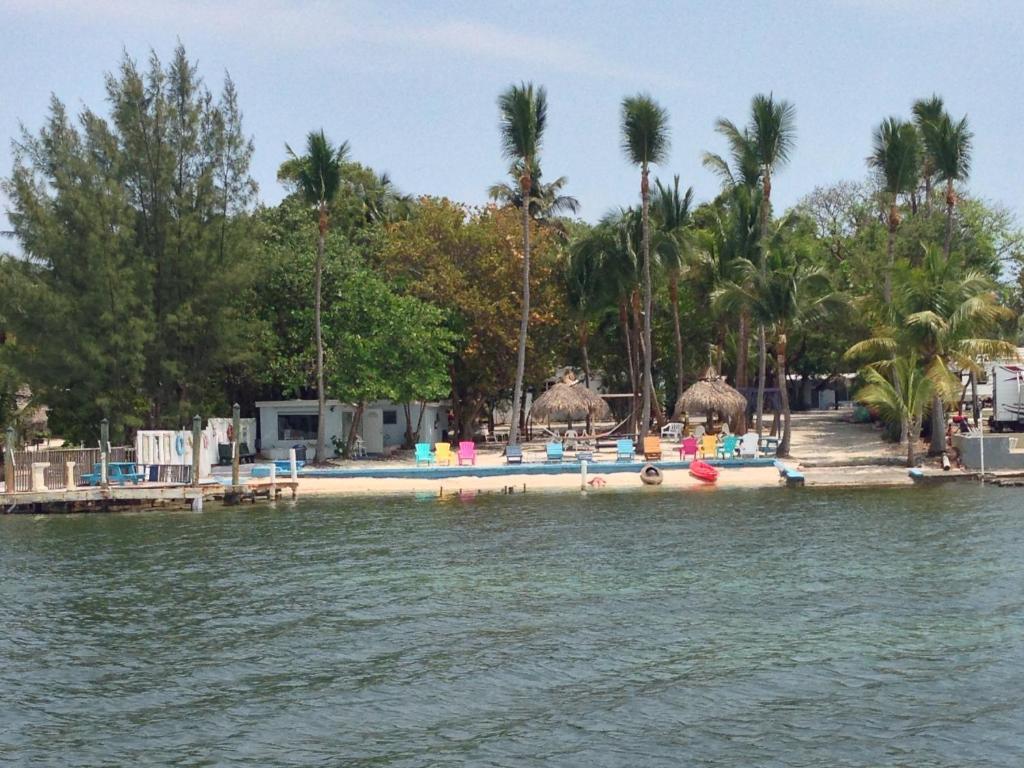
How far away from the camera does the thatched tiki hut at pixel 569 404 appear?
4931cm

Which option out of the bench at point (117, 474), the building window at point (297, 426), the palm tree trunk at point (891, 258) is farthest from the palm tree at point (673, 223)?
the bench at point (117, 474)

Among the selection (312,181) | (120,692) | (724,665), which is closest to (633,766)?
(724,665)

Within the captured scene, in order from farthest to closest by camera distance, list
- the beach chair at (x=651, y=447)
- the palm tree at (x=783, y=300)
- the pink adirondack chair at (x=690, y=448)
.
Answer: the beach chair at (x=651, y=447), the palm tree at (x=783, y=300), the pink adirondack chair at (x=690, y=448)

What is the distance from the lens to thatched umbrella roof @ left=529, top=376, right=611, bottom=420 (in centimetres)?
4931

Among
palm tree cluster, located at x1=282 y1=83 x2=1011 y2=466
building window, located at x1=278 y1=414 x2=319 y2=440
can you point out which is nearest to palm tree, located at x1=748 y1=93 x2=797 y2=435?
palm tree cluster, located at x1=282 y1=83 x2=1011 y2=466

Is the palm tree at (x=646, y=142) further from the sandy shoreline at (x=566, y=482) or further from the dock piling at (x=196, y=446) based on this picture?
the dock piling at (x=196, y=446)

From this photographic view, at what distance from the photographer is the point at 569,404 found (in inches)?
1944

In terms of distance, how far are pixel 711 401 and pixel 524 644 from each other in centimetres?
2979

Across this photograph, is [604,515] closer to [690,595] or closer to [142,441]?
[690,595]

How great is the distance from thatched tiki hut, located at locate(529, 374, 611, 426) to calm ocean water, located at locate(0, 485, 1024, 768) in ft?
53.8

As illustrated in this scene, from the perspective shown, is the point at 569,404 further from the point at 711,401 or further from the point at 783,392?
the point at 783,392

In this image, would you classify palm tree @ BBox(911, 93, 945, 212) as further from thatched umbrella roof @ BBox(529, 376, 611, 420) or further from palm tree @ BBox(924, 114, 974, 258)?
thatched umbrella roof @ BBox(529, 376, 611, 420)

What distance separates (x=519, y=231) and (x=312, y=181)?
10.6m

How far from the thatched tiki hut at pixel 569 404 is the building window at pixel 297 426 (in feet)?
30.4
